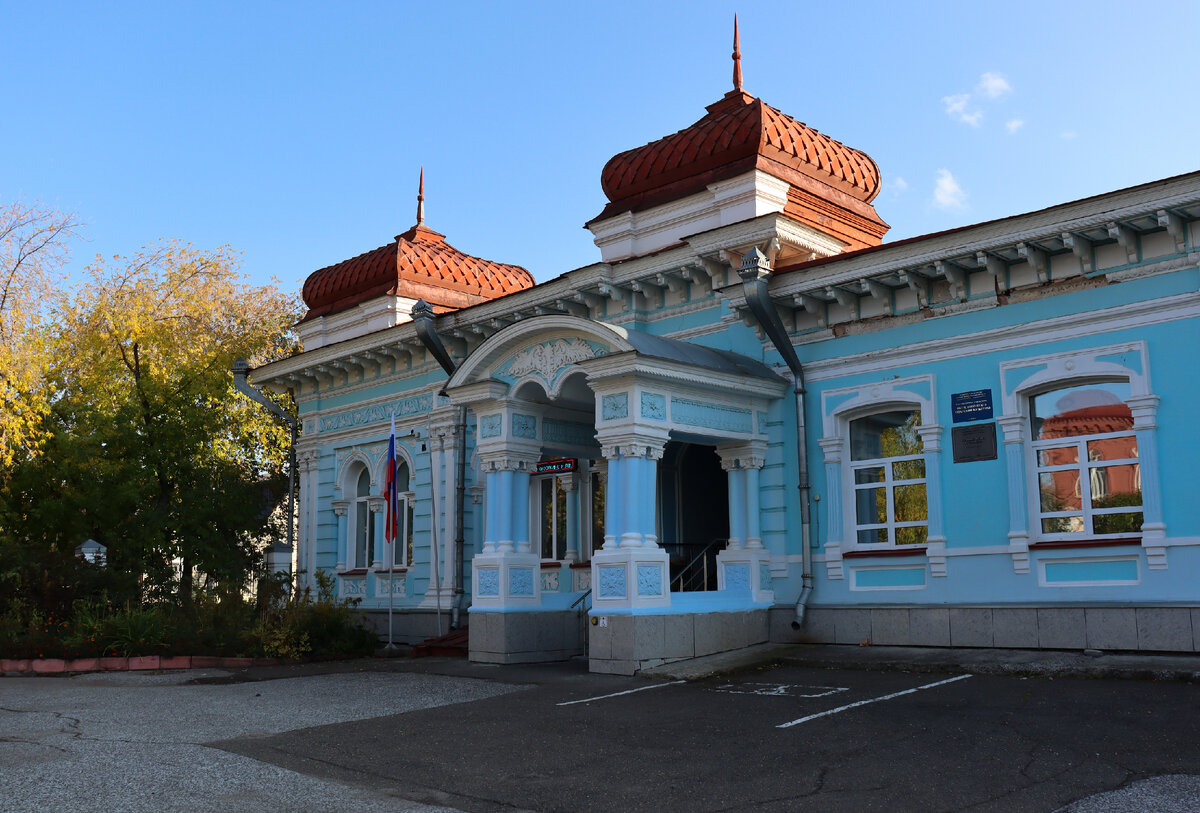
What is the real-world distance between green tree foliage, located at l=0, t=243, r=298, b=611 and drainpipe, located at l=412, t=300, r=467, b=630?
4324 millimetres

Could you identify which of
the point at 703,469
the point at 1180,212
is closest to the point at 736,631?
the point at 703,469

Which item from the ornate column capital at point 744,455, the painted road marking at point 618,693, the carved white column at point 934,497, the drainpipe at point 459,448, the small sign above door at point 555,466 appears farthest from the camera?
the drainpipe at point 459,448

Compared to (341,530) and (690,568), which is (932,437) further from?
(341,530)

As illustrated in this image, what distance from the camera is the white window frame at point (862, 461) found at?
502 inches

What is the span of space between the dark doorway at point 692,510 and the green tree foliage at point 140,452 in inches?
324

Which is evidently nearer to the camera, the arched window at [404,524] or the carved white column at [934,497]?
the carved white column at [934,497]

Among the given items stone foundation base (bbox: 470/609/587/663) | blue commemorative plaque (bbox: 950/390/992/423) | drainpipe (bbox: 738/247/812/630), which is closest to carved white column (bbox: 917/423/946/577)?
blue commemorative plaque (bbox: 950/390/992/423)

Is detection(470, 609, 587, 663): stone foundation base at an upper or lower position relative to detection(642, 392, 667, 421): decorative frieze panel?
lower

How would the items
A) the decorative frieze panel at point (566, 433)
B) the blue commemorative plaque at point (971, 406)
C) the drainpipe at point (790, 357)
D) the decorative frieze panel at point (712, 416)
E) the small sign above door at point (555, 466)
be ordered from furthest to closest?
1. the small sign above door at point (555, 466)
2. the decorative frieze panel at point (566, 433)
3. the drainpipe at point (790, 357)
4. the decorative frieze panel at point (712, 416)
5. the blue commemorative plaque at point (971, 406)

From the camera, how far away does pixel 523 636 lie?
14297 mm

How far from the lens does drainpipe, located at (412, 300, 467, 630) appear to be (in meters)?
17.6

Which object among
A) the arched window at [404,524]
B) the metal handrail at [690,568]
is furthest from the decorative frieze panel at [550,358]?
the arched window at [404,524]

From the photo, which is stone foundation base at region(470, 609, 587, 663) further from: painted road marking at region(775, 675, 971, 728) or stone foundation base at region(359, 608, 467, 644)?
painted road marking at region(775, 675, 971, 728)

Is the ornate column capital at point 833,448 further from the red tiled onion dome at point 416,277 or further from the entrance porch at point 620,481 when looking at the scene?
the red tiled onion dome at point 416,277
